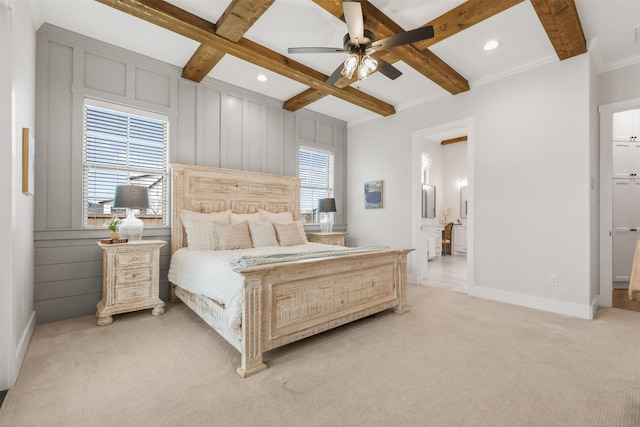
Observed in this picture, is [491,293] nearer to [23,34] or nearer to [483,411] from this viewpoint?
[483,411]

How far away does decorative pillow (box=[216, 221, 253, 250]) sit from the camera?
3.46 m

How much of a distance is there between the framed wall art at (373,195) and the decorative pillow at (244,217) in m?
2.11

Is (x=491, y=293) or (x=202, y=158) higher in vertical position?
(x=202, y=158)

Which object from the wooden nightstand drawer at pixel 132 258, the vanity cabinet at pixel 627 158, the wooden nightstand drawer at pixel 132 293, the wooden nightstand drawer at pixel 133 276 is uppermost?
the vanity cabinet at pixel 627 158

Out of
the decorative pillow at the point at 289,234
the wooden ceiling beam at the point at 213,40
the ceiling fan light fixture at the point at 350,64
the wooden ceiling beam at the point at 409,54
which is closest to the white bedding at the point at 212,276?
the decorative pillow at the point at 289,234

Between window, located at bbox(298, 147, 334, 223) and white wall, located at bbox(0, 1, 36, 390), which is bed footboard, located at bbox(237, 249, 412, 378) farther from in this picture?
window, located at bbox(298, 147, 334, 223)

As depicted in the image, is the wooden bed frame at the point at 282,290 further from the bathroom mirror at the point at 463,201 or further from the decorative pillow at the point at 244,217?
the bathroom mirror at the point at 463,201

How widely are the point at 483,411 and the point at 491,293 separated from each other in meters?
2.58

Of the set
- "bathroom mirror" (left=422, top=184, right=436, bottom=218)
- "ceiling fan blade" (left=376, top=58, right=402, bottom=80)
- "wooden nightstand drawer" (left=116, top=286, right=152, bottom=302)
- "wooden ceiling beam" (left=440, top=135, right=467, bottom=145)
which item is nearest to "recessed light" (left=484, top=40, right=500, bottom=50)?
"ceiling fan blade" (left=376, top=58, right=402, bottom=80)

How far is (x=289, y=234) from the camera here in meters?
4.06

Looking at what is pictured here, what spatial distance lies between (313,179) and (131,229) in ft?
10.1

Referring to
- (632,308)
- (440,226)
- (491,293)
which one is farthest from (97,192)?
(440,226)

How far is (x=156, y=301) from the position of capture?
3.17m

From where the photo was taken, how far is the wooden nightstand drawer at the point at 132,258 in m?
2.95
